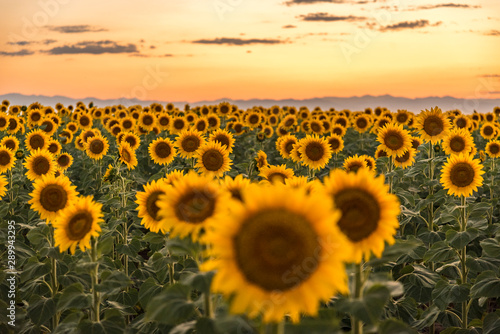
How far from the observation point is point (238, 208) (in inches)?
103

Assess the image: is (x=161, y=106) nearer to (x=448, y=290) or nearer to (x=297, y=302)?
(x=448, y=290)

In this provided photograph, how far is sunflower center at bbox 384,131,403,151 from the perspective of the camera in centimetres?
1048

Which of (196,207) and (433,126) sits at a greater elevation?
(433,126)

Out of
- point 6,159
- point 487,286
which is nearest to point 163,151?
point 6,159

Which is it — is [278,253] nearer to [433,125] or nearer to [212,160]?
[212,160]

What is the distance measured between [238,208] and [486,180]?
35.5 ft

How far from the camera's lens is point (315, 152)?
35.2ft

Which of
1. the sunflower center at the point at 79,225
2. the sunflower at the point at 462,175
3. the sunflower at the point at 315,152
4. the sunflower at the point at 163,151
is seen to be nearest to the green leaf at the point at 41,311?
the sunflower center at the point at 79,225

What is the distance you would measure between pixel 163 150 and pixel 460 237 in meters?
7.44

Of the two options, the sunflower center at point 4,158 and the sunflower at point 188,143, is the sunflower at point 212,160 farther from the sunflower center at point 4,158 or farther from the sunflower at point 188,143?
the sunflower center at point 4,158

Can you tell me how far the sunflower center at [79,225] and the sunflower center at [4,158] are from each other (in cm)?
631

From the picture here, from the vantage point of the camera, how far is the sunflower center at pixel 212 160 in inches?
351

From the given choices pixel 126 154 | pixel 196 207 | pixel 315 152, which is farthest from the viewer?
pixel 315 152

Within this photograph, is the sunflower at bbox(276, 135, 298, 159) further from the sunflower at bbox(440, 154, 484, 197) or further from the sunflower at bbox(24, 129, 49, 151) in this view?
the sunflower at bbox(24, 129, 49, 151)
